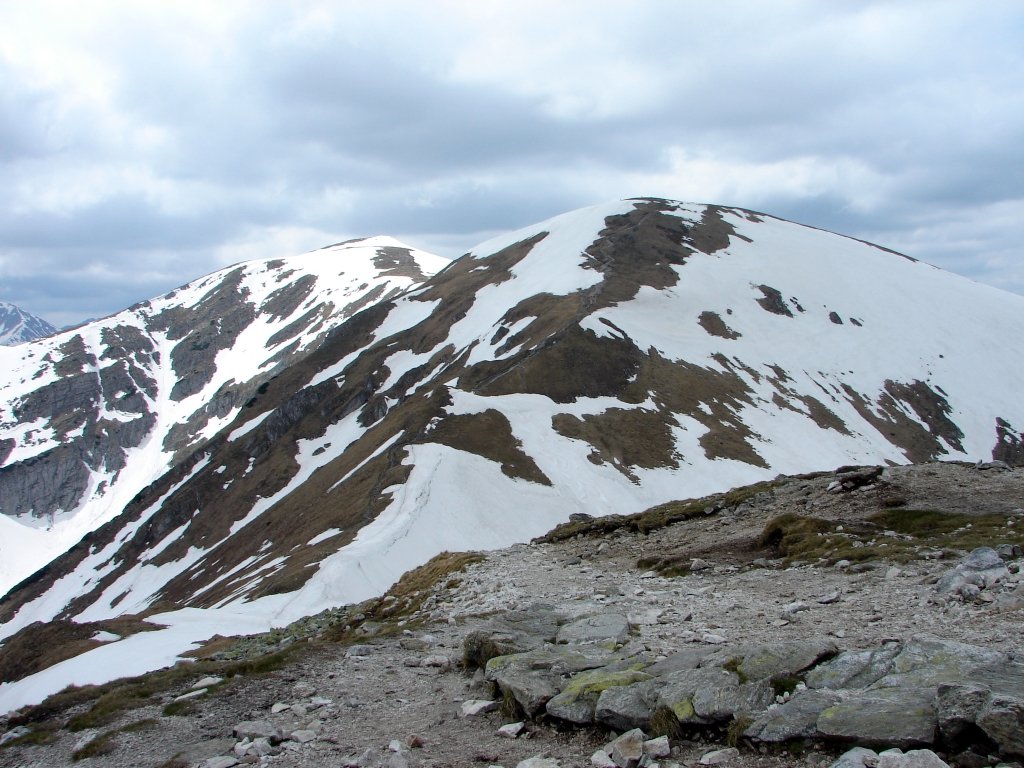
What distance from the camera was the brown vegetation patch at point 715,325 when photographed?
111812 millimetres

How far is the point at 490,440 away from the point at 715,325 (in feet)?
200

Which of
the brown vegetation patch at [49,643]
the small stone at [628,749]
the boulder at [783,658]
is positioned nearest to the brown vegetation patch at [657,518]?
the boulder at [783,658]

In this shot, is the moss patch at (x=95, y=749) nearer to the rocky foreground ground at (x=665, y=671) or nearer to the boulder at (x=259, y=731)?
the rocky foreground ground at (x=665, y=671)

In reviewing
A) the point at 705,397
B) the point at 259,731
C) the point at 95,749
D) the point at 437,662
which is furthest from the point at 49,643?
the point at 705,397

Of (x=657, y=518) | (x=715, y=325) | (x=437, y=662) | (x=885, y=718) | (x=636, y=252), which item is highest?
(x=636, y=252)

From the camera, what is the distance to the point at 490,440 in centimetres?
6469

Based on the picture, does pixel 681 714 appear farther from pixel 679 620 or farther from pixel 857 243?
pixel 857 243

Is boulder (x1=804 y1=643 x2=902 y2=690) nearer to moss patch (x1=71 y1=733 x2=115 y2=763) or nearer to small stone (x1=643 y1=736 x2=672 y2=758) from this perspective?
small stone (x1=643 y1=736 x2=672 y2=758)

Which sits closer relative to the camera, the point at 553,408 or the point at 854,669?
the point at 854,669

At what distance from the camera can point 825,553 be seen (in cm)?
1944

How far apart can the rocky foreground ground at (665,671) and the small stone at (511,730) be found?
0.09 m

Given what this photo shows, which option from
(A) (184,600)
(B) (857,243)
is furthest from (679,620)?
(B) (857,243)

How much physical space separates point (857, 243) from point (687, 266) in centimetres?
6847

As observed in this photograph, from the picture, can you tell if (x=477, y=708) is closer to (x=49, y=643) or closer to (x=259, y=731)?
(x=259, y=731)
